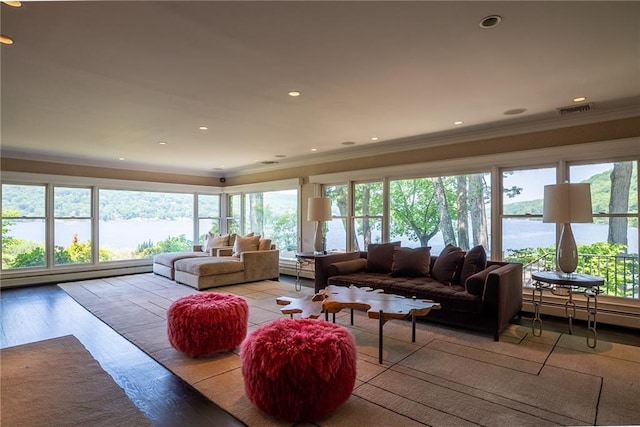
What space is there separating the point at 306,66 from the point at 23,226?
6.65m

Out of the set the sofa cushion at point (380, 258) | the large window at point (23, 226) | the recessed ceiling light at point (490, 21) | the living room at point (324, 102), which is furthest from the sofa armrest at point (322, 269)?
the large window at point (23, 226)

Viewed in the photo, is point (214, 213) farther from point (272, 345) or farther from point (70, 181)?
point (272, 345)

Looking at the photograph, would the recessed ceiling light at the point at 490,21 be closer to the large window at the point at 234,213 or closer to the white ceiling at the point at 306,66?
the white ceiling at the point at 306,66

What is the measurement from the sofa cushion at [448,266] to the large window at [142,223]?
6.67 meters

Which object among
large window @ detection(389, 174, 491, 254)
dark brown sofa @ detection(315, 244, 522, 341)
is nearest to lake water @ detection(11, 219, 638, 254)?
large window @ detection(389, 174, 491, 254)

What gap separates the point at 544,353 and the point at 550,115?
2725 millimetres

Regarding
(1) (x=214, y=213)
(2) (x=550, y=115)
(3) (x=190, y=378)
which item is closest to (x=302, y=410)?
(3) (x=190, y=378)

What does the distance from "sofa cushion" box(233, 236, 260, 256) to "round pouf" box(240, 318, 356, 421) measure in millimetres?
4655

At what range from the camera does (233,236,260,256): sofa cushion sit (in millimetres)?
6766

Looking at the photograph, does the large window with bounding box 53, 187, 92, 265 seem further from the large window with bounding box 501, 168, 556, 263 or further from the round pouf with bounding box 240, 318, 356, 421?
the large window with bounding box 501, 168, 556, 263

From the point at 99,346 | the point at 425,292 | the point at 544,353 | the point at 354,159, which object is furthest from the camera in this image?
the point at 354,159

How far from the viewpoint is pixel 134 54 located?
250 cm

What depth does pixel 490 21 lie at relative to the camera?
2.09 metres

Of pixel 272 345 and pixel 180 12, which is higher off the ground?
pixel 180 12
